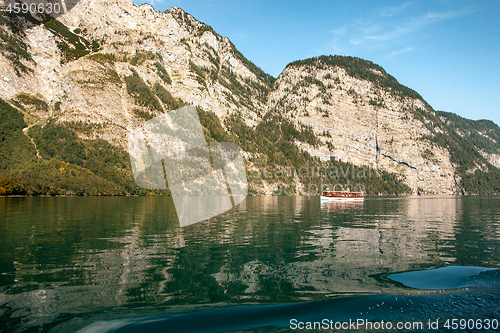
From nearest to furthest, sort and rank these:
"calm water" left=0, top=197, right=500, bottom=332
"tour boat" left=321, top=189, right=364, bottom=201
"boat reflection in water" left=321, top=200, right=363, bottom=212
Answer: "calm water" left=0, top=197, right=500, bottom=332 → "boat reflection in water" left=321, top=200, right=363, bottom=212 → "tour boat" left=321, top=189, right=364, bottom=201

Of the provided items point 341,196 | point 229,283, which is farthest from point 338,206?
point 229,283

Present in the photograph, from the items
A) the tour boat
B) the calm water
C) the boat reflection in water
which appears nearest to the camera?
the calm water

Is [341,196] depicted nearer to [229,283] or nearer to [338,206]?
[338,206]

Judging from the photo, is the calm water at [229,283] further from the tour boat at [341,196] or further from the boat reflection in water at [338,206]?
the tour boat at [341,196]

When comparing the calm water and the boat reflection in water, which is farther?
the boat reflection in water

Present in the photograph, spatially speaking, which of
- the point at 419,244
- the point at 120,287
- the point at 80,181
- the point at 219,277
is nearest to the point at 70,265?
the point at 120,287

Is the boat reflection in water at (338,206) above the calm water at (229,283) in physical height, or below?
below

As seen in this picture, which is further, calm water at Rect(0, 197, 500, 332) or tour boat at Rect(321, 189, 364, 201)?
tour boat at Rect(321, 189, 364, 201)

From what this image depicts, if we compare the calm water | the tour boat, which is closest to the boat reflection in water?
the tour boat

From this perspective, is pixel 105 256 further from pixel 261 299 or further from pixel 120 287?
pixel 261 299

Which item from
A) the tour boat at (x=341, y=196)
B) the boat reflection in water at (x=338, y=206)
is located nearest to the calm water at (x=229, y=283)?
the boat reflection in water at (x=338, y=206)

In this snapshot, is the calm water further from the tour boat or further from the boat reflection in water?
the tour boat

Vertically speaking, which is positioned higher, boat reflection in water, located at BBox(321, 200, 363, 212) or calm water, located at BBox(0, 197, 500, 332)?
calm water, located at BBox(0, 197, 500, 332)

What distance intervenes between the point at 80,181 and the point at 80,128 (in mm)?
68427
